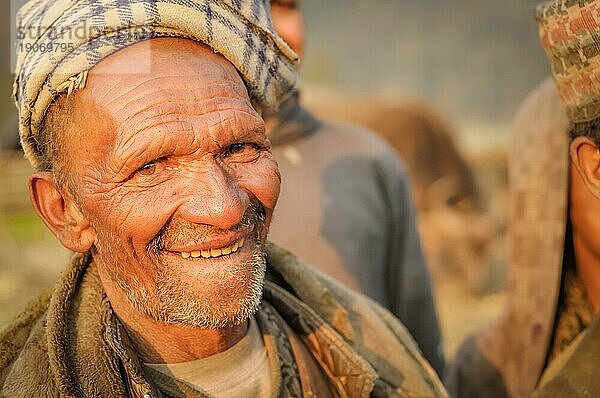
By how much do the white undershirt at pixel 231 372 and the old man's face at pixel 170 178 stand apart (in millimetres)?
179

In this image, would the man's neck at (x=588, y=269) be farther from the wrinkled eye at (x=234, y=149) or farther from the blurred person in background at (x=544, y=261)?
the wrinkled eye at (x=234, y=149)

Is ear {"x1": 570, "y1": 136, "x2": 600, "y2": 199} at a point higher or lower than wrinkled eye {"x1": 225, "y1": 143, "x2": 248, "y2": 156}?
lower

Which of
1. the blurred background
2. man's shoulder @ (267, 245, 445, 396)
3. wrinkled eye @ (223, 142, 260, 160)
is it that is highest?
wrinkled eye @ (223, 142, 260, 160)

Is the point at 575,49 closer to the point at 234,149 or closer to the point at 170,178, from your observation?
the point at 234,149

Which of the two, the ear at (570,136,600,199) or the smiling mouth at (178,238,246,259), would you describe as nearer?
the smiling mouth at (178,238,246,259)

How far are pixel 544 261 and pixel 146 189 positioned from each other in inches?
59.7

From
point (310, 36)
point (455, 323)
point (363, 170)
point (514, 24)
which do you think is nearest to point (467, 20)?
point (514, 24)

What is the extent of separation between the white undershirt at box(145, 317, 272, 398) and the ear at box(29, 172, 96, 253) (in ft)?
1.05

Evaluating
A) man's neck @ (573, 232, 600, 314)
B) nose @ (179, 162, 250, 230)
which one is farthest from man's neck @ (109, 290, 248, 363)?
man's neck @ (573, 232, 600, 314)

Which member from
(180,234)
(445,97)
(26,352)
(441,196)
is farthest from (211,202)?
(445,97)

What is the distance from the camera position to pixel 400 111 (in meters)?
7.58

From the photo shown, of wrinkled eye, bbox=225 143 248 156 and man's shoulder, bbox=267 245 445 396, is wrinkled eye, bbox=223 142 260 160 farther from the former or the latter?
man's shoulder, bbox=267 245 445 396

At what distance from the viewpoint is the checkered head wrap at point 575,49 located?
6.94 feet

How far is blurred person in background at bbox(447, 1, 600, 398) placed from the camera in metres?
2.59
